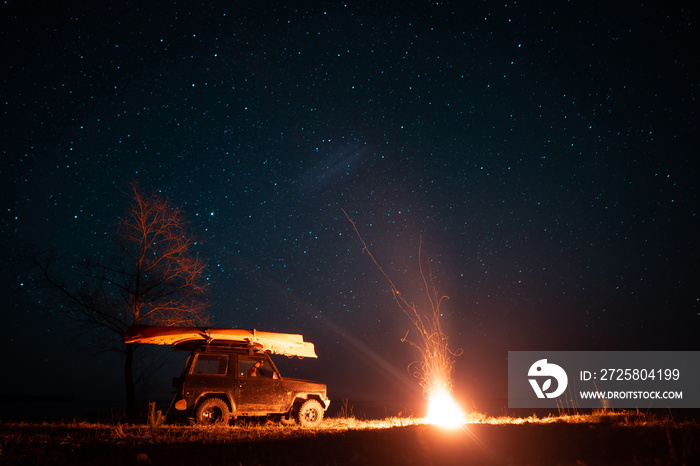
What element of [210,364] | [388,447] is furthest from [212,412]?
[388,447]

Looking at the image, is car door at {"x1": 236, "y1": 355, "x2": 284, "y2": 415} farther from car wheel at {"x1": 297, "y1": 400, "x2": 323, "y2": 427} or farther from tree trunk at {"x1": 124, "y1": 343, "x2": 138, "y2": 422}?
tree trunk at {"x1": 124, "y1": 343, "x2": 138, "y2": 422}

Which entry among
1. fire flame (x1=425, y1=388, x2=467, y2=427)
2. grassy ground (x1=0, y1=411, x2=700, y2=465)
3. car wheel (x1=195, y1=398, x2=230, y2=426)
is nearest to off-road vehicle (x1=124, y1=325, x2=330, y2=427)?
car wheel (x1=195, y1=398, x2=230, y2=426)

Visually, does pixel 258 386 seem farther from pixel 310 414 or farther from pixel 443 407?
pixel 443 407

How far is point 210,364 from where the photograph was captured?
12383mm

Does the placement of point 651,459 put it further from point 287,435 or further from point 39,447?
point 39,447

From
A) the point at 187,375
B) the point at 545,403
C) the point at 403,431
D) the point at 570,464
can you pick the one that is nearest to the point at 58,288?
the point at 187,375

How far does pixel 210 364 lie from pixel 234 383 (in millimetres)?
776

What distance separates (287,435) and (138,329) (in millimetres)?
7059

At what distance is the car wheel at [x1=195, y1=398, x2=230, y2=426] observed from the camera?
1172 centimetres

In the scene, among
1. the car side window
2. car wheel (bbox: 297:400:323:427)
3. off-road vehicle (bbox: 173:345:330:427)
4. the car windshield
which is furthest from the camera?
car wheel (bbox: 297:400:323:427)

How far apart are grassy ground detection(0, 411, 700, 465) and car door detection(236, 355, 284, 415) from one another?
274 centimetres

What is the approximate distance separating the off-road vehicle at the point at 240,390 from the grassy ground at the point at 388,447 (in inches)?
85.1

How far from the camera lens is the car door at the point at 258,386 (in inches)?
487

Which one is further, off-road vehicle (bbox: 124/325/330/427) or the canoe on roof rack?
the canoe on roof rack
